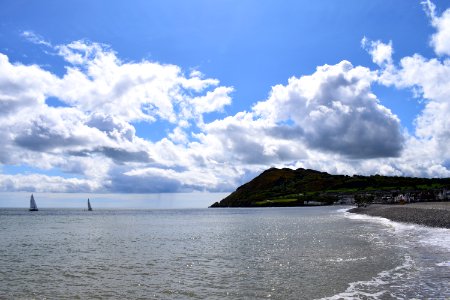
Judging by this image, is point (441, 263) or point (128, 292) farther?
point (441, 263)

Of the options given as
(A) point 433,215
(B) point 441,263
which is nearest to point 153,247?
(B) point 441,263

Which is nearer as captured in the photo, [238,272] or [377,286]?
[377,286]

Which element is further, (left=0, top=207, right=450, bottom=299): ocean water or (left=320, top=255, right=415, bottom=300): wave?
(left=0, top=207, right=450, bottom=299): ocean water

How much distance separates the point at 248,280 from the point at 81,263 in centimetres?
2055

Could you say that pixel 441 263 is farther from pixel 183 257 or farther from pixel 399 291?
pixel 183 257

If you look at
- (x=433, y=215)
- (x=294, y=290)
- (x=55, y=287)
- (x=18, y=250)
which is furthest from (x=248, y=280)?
(x=433, y=215)

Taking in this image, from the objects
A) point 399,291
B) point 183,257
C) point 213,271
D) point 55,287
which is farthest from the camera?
point 183,257

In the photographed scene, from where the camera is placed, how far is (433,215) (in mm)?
86312

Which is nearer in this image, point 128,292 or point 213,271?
point 128,292

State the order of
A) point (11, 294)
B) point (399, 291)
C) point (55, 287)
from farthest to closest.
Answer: point (55, 287) → point (11, 294) → point (399, 291)

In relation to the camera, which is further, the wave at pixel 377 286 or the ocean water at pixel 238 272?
the ocean water at pixel 238 272

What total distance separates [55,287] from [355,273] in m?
23.5

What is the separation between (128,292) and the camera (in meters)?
29.0

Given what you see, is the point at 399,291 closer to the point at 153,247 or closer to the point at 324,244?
the point at 324,244
